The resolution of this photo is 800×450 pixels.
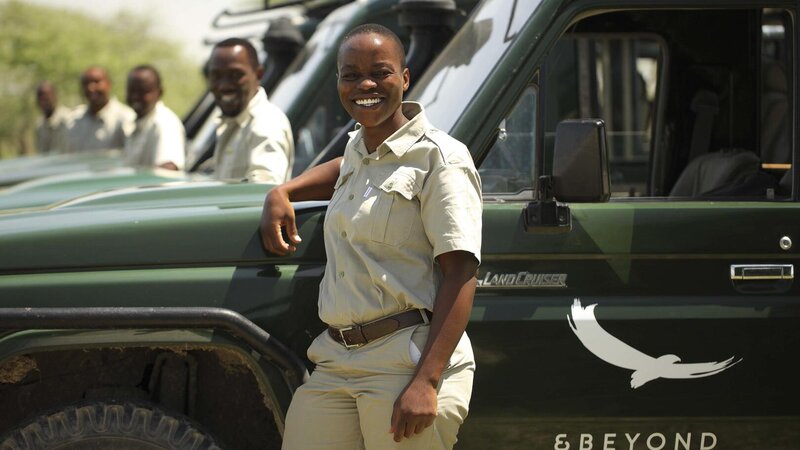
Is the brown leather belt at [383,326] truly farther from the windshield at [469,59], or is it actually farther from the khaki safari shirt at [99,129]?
the khaki safari shirt at [99,129]

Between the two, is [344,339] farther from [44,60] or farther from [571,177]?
[44,60]

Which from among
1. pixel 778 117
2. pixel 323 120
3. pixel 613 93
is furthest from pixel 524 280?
pixel 613 93

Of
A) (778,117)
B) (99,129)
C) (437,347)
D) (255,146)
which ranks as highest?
(99,129)

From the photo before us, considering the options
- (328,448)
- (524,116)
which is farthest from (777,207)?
(328,448)

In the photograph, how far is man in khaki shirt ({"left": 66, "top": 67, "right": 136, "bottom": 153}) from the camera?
11195 mm

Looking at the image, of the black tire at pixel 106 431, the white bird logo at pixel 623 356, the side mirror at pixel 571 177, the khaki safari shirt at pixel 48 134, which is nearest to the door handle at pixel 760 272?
the white bird logo at pixel 623 356

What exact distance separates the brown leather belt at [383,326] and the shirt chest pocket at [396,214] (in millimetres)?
191

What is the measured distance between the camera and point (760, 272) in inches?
146

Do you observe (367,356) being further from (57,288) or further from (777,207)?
(777,207)

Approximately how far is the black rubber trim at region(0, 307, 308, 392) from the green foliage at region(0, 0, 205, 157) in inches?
1019

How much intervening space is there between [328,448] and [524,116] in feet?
3.98

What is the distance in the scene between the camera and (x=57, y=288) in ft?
11.6

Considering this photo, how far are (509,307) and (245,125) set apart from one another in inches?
81.0

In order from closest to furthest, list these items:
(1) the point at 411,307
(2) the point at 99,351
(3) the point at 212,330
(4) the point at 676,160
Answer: (1) the point at 411,307, (3) the point at 212,330, (2) the point at 99,351, (4) the point at 676,160
